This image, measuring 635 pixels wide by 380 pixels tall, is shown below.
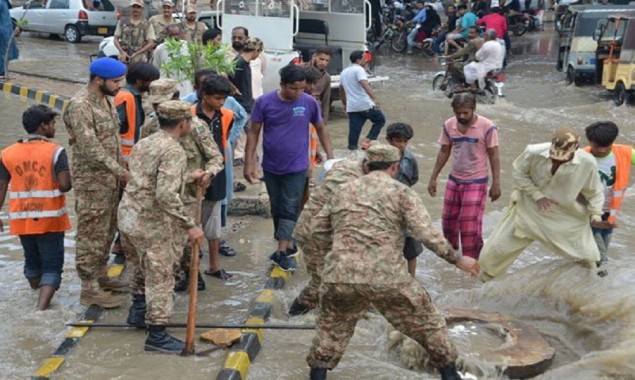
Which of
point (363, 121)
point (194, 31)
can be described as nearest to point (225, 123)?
point (363, 121)

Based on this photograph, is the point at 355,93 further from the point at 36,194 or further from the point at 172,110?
the point at 172,110

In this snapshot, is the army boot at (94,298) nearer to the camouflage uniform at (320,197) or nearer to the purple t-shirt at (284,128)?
the camouflage uniform at (320,197)

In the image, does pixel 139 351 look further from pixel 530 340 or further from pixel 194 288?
pixel 530 340

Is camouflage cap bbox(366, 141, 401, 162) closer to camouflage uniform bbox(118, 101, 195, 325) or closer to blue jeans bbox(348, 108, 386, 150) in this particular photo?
camouflage uniform bbox(118, 101, 195, 325)

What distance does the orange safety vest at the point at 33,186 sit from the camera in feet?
21.8

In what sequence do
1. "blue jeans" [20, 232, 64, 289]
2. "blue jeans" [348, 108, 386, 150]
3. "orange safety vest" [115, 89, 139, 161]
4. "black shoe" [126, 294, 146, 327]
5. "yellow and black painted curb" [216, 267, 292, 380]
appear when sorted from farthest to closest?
"blue jeans" [348, 108, 386, 150] → "orange safety vest" [115, 89, 139, 161] → "blue jeans" [20, 232, 64, 289] → "black shoe" [126, 294, 146, 327] → "yellow and black painted curb" [216, 267, 292, 380]

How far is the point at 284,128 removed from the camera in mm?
→ 7711

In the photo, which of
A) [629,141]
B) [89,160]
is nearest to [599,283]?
[89,160]

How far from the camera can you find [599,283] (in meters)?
6.86

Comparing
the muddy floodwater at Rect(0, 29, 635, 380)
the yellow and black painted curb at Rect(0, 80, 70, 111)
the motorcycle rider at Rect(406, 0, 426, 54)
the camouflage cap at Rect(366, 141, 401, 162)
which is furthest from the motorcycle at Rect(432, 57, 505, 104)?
the camouflage cap at Rect(366, 141, 401, 162)

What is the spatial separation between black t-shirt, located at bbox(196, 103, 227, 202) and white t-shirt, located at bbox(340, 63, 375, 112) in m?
5.37

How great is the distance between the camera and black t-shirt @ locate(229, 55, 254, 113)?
1031 cm

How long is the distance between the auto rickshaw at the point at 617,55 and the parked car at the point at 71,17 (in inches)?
518

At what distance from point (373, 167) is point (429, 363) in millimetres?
1422
